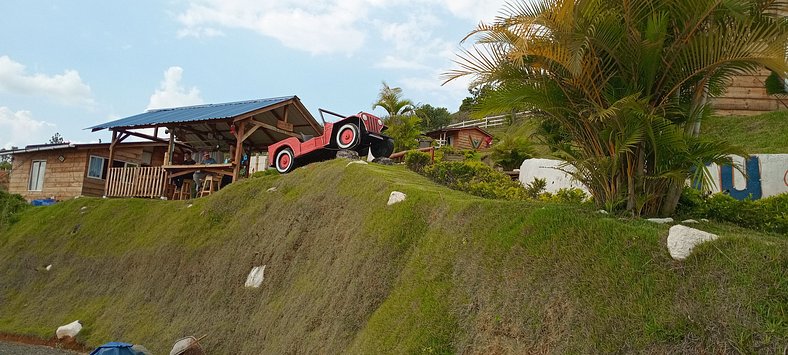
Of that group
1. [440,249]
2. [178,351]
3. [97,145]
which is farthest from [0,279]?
[440,249]

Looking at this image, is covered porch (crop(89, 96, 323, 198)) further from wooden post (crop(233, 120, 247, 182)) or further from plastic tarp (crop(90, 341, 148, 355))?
plastic tarp (crop(90, 341, 148, 355))

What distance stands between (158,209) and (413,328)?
1377 centimetres

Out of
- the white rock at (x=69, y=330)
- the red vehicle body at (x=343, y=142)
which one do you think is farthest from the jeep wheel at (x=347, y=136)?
the white rock at (x=69, y=330)

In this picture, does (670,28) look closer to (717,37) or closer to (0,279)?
(717,37)

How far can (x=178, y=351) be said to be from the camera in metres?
9.51

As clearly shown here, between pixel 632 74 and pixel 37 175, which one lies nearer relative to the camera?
pixel 632 74

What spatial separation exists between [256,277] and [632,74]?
8.44 metres

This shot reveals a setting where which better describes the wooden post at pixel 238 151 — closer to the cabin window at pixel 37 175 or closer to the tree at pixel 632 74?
the cabin window at pixel 37 175

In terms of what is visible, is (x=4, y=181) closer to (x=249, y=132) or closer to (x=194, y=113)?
(x=194, y=113)

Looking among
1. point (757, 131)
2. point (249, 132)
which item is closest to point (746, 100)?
point (757, 131)

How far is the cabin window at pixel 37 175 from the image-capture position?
80.9 ft

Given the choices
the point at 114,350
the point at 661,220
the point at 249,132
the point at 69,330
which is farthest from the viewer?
the point at 249,132

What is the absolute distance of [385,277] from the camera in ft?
25.4

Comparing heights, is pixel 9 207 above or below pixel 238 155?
below
